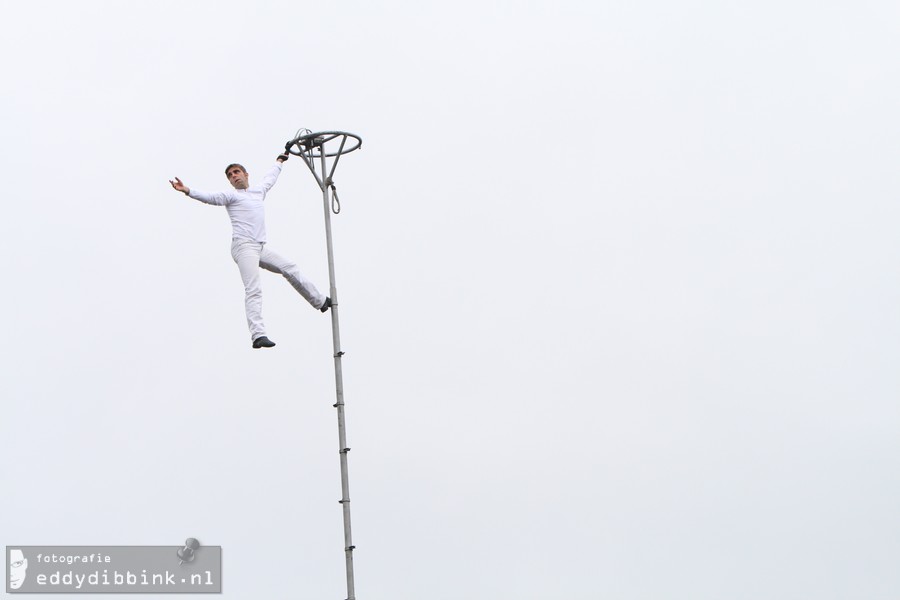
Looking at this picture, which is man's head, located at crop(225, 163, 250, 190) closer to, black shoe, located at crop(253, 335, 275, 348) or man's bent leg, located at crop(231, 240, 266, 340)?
man's bent leg, located at crop(231, 240, 266, 340)

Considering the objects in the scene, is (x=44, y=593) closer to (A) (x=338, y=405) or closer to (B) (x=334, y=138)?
(A) (x=338, y=405)

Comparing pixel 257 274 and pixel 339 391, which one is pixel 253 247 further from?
pixel 339 391

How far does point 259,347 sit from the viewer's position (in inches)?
934

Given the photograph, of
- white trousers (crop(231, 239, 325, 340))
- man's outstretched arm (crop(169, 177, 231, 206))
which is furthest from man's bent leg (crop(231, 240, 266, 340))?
man's outstretched arm (crop(169, 177, 231, 206))

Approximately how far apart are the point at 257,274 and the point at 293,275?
62 centimetres

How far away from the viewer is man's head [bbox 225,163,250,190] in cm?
2408

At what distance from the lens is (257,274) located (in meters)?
24.1

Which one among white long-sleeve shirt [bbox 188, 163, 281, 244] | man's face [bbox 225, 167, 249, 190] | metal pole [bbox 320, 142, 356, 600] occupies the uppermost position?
man's face [bbox 225, 167, 249, 190]

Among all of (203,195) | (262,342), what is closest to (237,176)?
(203,195)

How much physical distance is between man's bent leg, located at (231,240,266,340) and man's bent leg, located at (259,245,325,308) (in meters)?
0.22

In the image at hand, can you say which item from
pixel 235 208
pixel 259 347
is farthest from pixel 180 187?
pixel 259 347

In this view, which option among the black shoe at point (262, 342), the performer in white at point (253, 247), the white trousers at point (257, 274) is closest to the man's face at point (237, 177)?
the performer in white at point (253, 247)

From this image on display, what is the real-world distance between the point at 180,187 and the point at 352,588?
254 inches

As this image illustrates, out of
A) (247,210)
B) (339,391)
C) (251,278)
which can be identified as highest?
(247,210)
